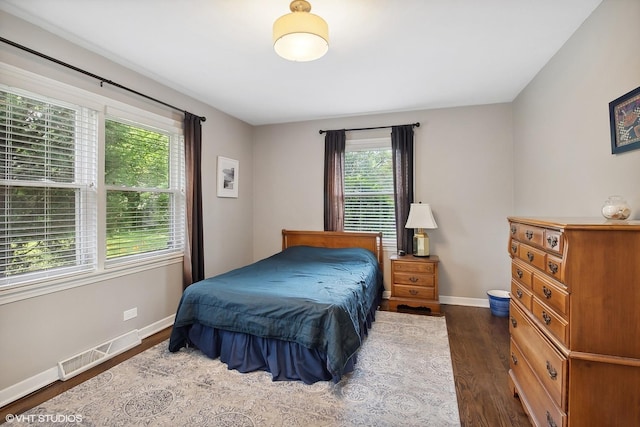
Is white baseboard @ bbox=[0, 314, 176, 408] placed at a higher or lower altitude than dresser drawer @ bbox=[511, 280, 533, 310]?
lower

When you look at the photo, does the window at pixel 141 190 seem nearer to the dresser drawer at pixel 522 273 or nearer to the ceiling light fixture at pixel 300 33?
the ceiling light fixture at pixel 300 33

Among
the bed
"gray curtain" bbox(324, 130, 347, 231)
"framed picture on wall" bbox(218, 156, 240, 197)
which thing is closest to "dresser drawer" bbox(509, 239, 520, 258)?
the bed

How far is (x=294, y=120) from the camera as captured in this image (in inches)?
174


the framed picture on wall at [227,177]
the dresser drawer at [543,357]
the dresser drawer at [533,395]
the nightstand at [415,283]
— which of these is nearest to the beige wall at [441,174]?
the framed picture on wall at [227,177]

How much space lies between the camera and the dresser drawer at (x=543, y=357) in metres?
1.28

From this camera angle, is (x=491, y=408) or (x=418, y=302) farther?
(x=418, y=302)

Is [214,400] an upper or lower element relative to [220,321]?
lower

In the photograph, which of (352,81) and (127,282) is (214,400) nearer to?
(127,282)

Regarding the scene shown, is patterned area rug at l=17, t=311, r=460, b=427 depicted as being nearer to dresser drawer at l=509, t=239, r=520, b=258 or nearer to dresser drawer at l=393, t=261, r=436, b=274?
dresser drawer at l=509, t=239, r=520, b=258

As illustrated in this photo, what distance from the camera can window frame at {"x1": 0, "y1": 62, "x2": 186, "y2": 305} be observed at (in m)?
1.99

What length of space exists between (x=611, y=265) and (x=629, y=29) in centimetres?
137

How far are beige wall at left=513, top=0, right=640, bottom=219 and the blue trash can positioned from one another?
1088mm

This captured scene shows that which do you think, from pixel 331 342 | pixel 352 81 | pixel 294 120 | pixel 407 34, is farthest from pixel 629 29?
pixel 294 120

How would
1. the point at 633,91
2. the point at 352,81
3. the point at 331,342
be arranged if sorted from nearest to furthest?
the point at 633,91 < the point at 331,342 < the point at 352,81
